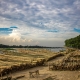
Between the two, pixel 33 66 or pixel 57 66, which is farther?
pixel 33 66

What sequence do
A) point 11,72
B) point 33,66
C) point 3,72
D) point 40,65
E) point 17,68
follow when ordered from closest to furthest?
point 3,72 < point 11,72 < point 17,68 < point 33,66 < point 40,65

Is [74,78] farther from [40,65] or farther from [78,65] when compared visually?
[40,65]

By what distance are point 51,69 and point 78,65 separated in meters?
4.18

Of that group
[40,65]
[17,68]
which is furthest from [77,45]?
[17,68]

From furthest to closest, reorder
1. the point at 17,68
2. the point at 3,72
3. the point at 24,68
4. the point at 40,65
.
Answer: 1. the point at 40,65
2. the point at 24,68
3. the point at 17,68
4. the point at 3,72

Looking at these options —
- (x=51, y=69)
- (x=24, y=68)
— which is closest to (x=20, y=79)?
(x=24, y=68)

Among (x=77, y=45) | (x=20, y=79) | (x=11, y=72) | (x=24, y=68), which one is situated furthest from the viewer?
(x=77, y=45)

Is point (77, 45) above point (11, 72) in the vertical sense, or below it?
above

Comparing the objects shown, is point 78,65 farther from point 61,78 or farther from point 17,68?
point 17,68

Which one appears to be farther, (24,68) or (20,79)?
(24,68)

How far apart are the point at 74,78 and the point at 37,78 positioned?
445cm

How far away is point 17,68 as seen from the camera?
21.5 metres

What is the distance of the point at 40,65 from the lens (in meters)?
28.0

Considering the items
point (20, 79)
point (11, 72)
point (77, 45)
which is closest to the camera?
point (20, 79)
